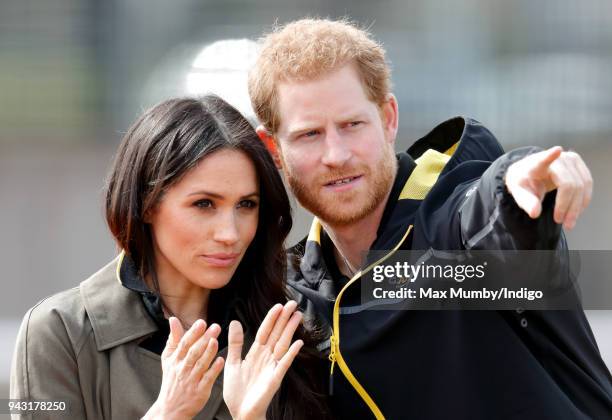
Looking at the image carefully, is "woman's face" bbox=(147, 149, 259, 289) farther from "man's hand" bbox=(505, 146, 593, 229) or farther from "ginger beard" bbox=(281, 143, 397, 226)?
"man's hand" bbox=(505, 146, 593, 229)

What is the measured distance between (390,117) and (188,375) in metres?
1.01

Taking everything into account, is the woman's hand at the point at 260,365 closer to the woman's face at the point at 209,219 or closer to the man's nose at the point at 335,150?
the woman's face at the point at 209,219

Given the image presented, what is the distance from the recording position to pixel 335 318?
2270mm

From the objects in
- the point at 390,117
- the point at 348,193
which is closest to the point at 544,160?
the point at 348,193

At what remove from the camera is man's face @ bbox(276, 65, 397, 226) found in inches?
92.3

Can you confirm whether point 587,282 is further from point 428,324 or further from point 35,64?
point 35,64

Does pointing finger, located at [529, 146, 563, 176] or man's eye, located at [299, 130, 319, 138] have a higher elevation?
pointing finger, located at [529, 146, 563, 176]

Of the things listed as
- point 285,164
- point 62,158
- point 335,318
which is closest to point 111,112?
point 62,158

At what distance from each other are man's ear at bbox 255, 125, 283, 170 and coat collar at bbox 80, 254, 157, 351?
20.3 inches

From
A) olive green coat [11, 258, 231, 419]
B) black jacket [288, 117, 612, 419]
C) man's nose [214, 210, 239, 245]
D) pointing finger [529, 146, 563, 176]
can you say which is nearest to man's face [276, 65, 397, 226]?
black jacket [288, 117, 612, 419]

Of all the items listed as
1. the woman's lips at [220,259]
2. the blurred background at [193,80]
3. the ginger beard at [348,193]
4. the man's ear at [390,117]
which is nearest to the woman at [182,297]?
the woman's lips at [220,259]

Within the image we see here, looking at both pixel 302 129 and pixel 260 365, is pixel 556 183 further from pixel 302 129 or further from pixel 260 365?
pixel 302 129

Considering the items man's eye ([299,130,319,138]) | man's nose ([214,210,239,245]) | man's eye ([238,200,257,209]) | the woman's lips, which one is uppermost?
man's eye ([299,130,319,138])

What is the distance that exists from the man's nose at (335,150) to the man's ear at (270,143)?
200 millimetres
